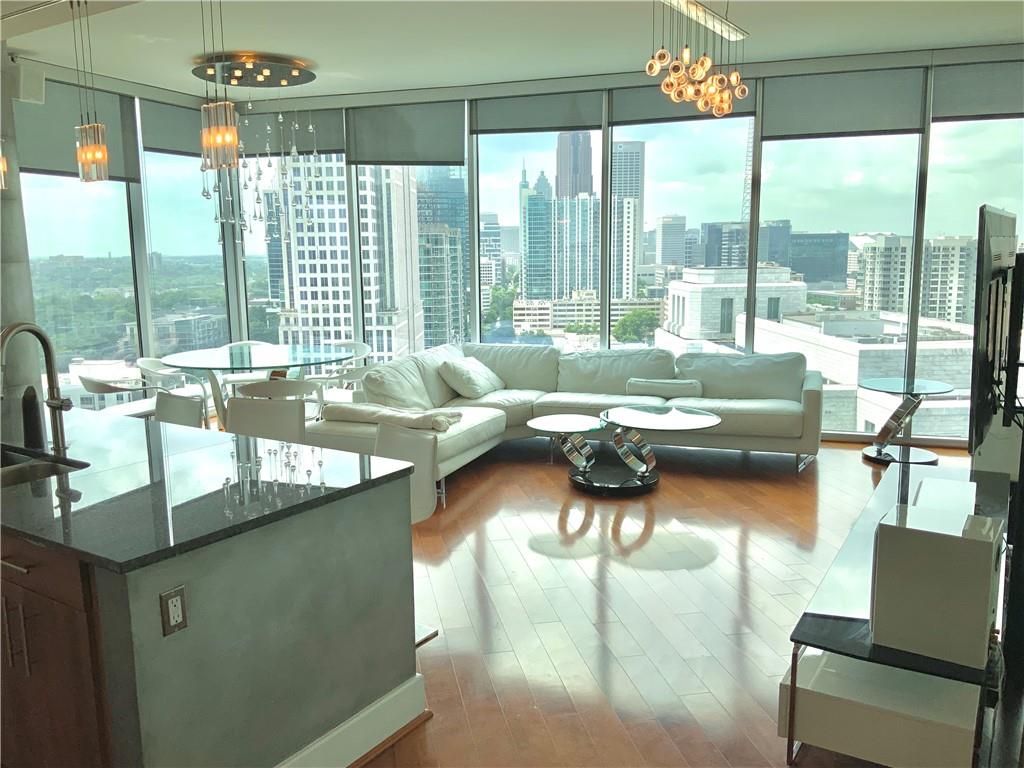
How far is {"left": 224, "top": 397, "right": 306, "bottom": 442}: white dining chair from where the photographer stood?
4.23 meters

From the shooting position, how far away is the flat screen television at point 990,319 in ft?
7.92

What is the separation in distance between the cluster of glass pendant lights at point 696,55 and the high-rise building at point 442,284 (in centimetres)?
249

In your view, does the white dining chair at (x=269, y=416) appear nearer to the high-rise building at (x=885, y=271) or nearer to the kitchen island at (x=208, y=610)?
the kitchen island at (x=208, y=610)

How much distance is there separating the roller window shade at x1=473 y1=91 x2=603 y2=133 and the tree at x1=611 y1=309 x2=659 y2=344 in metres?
1.70

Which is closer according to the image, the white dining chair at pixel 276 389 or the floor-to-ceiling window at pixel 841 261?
the white dining chair at pixel 276 389

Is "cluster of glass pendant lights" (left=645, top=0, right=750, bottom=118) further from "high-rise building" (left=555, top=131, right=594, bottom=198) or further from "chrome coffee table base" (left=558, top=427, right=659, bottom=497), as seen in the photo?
"chrome coffee table base" (left=558, top=427, right=659, bottom=497)

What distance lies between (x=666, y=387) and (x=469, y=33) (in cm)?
306


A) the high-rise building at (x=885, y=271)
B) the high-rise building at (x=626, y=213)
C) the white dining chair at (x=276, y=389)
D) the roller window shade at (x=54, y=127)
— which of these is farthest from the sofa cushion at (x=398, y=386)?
the high-rise building at (x=885, y=271)

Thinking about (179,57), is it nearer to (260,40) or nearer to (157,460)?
(260,40)

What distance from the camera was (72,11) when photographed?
4.10 meters

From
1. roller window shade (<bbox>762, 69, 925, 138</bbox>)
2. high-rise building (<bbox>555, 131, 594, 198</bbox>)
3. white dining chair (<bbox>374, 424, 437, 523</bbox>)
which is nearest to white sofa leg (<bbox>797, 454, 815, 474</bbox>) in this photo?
roller window shade (<bbox>762, 69, 925, 138</bbox>)

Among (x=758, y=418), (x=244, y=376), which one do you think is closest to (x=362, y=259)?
(x=244, y=376)

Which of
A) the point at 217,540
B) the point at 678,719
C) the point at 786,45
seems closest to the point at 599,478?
the point at 678,719

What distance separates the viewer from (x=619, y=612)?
364 centimetres
